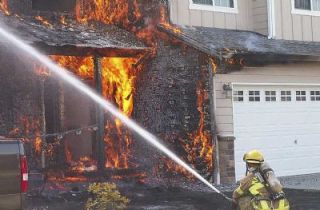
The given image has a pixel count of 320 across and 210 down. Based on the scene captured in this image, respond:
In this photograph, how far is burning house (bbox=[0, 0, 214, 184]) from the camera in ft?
47.3

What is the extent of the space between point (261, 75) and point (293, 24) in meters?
2.51

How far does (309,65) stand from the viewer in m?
16.7

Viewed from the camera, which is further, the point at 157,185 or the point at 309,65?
the point at 309,65

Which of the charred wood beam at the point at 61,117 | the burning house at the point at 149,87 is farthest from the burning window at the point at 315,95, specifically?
the charred wood beam at the point at 61,117

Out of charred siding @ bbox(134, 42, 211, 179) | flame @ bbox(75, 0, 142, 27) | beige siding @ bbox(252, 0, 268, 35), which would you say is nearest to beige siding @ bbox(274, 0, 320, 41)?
beige siding @ bbox(252, 0, 268, 35)

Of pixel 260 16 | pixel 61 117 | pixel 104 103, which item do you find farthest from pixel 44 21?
pixel 260 16

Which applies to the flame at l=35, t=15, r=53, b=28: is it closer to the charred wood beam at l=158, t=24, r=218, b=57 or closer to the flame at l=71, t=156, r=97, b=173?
the charred wood beam at l=158, t=24, r=218, b=57

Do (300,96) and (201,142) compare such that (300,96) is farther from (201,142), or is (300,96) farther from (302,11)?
(201,142)

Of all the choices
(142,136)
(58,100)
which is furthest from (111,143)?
(58,100)

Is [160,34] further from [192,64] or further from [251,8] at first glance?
[251,8]

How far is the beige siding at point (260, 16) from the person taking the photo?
16.8 meters

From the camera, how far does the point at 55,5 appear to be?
16391 mm

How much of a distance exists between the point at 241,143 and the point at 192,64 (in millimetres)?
2321

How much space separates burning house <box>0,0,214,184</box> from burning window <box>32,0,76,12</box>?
0.09ft
